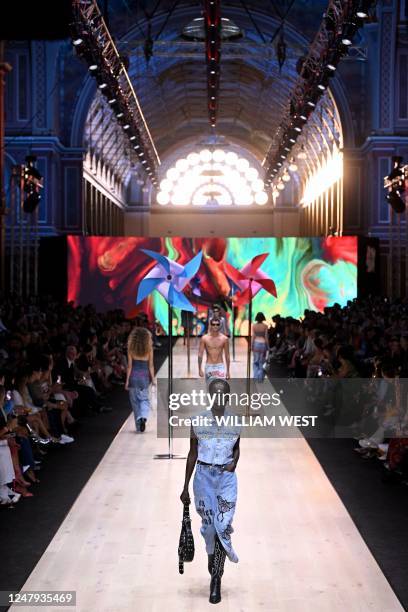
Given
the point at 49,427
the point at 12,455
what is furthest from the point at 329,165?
the point at 12,455

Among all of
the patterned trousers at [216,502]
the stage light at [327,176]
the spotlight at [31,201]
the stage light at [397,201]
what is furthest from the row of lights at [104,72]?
the patterned trousers at [216,502]

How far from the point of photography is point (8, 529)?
26.9 feet

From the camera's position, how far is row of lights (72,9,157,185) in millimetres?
19250

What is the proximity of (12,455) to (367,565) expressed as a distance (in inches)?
144

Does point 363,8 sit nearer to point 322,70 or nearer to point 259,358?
point 322,70

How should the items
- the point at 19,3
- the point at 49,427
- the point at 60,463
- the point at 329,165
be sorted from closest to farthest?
the point at 19,3 < the point at 60,463 < the point at 49,427 < the point at 329,165

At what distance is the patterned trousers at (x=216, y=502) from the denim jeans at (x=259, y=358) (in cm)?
1258

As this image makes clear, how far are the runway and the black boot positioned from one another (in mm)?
76

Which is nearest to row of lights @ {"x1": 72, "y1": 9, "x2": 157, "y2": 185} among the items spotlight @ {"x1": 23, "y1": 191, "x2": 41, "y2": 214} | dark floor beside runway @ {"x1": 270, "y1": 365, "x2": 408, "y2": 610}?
spotlight @ {"x1": 23, "y1": 191, "x2": 41, "y2": 214}

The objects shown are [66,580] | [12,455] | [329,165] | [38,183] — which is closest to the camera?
[66,580]

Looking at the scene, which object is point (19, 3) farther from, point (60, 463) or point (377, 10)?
point (377, 10)

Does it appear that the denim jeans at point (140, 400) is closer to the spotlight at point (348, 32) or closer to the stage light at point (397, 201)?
the spotlight at point (348, 32)

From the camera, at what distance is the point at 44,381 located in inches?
477

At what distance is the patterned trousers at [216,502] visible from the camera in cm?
623
